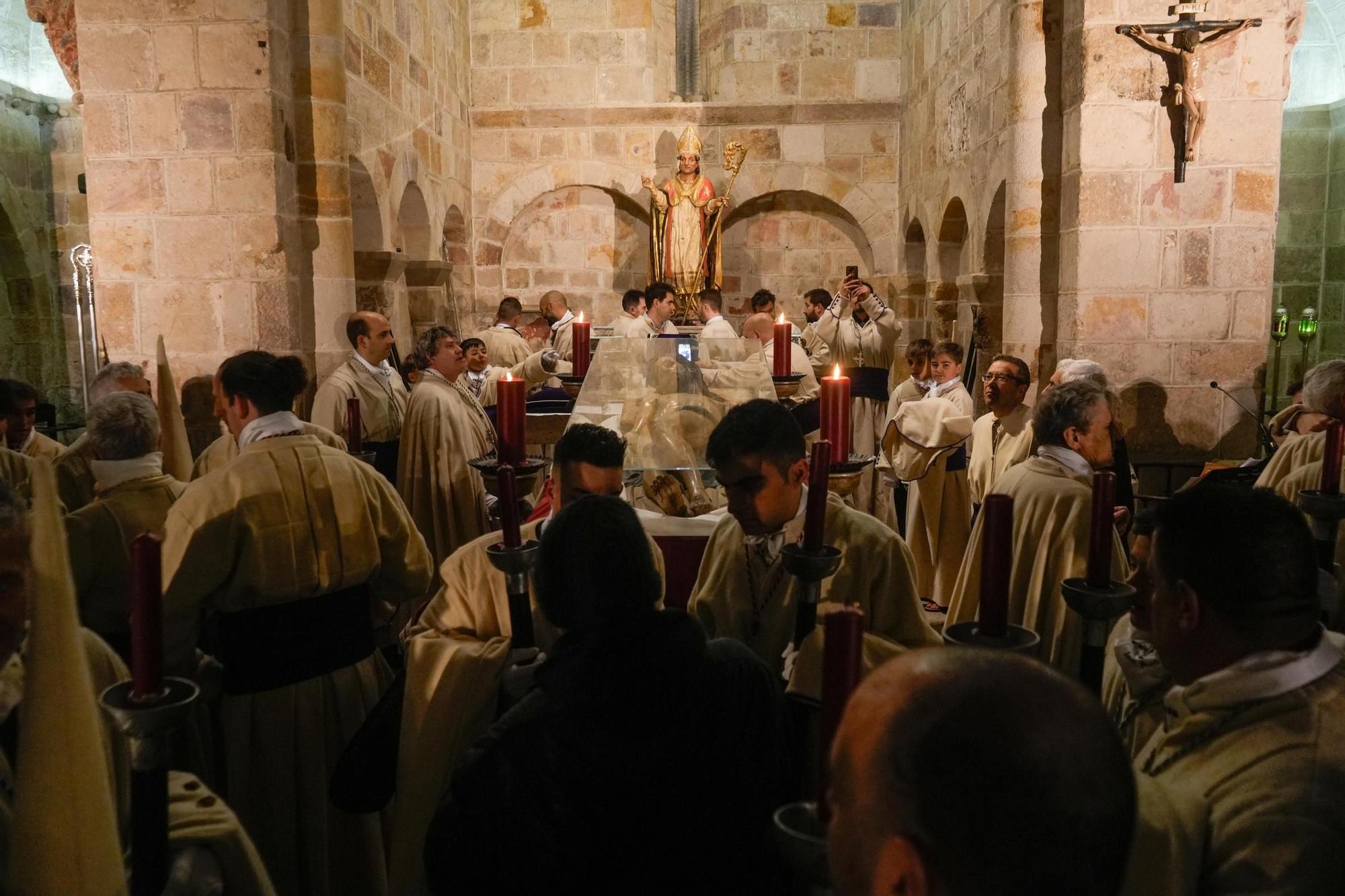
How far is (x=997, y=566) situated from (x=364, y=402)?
16.0 ft

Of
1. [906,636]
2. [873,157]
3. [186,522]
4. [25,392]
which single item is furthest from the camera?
[873,157]

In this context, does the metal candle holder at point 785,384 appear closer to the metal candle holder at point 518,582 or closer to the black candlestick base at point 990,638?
the metal candle holder at point 518,582

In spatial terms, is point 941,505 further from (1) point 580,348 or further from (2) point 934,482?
(1) point 580,348

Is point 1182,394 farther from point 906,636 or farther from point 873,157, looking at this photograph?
point 873,157

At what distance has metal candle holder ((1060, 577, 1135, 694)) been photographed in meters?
1.66

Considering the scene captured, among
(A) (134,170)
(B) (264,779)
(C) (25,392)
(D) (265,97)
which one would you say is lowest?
(B) (264,779)

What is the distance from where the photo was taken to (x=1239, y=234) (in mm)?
6094

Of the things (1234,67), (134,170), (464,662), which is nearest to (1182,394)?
(1234,67)

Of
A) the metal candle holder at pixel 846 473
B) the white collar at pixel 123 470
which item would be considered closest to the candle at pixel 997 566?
the metal candle holder at pixel 846 473

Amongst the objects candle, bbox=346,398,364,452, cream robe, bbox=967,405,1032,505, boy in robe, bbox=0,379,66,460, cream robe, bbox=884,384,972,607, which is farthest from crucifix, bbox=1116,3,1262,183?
boy in robe, bbox=0,379,66,460

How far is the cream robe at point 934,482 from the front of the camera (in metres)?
5.76

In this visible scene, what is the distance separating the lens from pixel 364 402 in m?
5.83

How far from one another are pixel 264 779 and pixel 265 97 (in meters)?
4.51

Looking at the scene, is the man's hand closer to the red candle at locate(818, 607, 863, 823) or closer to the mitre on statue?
the red candle at locate(818, 607, 863, 823)
